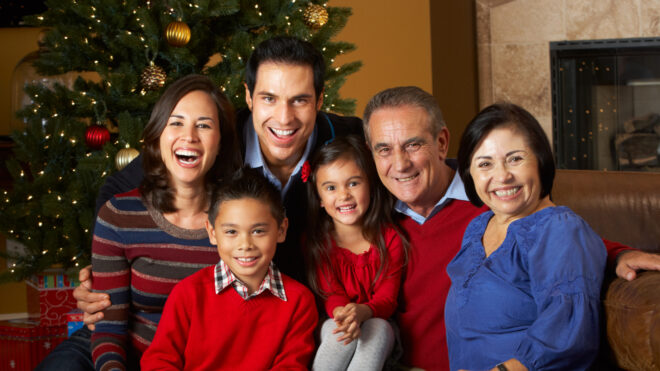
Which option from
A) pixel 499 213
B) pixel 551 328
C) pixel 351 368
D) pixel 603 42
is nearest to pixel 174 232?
pixel 351 368

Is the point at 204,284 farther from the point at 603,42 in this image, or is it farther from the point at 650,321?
the point at 603,42

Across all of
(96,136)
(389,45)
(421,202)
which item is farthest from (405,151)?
(389,45)

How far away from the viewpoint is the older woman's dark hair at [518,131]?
1431 mm

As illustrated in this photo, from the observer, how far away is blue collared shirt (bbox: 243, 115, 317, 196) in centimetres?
213

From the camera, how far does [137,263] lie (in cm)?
183

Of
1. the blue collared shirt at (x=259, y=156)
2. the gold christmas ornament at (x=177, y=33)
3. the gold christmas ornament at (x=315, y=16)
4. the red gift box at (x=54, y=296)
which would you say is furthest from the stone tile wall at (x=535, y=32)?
the red gift box at (x=54, y=296)

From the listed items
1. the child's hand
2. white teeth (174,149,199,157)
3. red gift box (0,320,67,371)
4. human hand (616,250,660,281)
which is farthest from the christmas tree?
human hand (616,250,660,281)

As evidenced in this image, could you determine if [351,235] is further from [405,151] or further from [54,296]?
[54,296]

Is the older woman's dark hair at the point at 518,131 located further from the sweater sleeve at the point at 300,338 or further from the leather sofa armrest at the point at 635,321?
the sweater sleeve at the point at 300,338

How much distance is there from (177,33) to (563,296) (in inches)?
77.2

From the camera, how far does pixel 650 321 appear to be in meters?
1.27

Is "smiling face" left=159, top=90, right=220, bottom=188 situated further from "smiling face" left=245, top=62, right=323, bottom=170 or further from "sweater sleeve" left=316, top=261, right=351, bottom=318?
"sweater sleeve" left=316, top=261, right=351, bottom=318

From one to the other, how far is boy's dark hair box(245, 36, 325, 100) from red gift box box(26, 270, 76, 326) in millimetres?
1602

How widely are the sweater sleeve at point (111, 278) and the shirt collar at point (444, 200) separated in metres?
0.85
